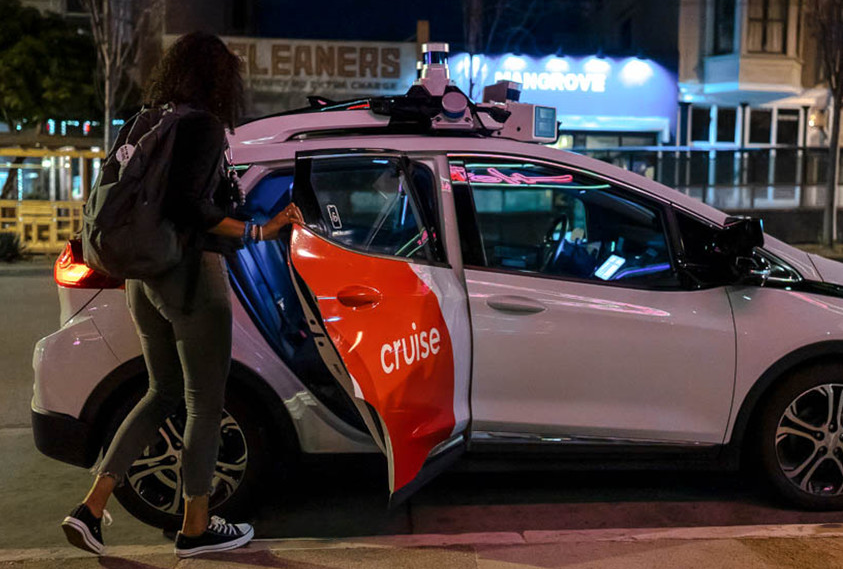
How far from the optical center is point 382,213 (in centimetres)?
382

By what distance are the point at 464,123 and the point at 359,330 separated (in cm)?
120

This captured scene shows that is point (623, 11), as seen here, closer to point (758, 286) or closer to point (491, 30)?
point (491, 30)

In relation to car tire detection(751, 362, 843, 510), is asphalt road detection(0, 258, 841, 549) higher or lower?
lower

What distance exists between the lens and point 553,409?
3756 mm

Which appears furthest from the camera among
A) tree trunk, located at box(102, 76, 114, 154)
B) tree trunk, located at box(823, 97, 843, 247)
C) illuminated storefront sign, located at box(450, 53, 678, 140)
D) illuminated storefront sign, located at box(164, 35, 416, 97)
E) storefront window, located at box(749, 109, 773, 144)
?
storefront window, located at box(749, 109, 773, 144)

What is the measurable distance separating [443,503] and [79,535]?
167 centimetres

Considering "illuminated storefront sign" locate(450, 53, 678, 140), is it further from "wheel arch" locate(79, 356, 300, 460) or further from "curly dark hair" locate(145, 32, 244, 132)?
"curly dark hair" locate(145, 32, 244, 132)

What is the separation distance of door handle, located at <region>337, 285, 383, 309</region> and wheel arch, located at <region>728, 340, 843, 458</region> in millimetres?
1699

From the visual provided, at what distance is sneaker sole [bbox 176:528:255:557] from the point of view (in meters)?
3.38

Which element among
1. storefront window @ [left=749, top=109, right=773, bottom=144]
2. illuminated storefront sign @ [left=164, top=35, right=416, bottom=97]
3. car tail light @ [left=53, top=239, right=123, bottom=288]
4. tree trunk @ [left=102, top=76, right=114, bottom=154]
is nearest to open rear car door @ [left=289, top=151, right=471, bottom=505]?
car tail light @ [left=53, top=239, right=123, bottom=288]

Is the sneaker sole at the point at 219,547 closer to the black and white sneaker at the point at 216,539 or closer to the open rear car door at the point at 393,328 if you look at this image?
the black and white sneaker at the point at 216,539

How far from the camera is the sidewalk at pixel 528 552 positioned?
11.0ft

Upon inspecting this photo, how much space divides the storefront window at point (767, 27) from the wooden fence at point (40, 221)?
17589mm

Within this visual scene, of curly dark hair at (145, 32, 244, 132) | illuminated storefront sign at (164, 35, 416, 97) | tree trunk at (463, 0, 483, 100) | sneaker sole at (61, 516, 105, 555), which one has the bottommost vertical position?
sneaker sole at (61, 516, 105, 555)
